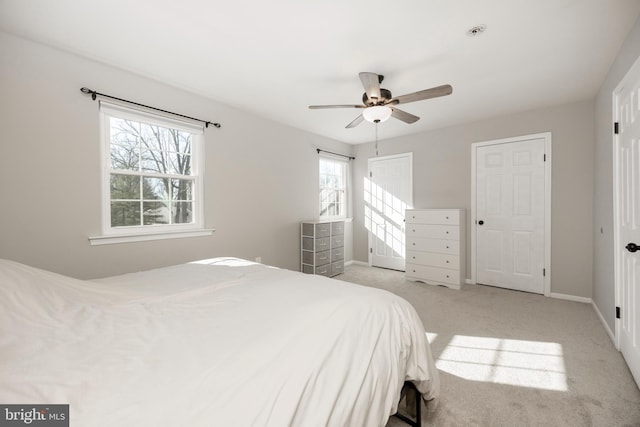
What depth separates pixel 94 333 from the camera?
3.53 ft

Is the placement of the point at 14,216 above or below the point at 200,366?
above

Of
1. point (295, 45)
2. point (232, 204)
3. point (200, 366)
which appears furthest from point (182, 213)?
point (200, 366)

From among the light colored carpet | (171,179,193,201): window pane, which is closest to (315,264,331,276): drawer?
the light colored carpet

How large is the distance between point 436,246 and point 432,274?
0.43m

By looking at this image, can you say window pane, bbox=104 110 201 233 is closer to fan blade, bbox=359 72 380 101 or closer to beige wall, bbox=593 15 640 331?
fan blade, bbox=359 72 380 101

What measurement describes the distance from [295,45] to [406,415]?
104 inches

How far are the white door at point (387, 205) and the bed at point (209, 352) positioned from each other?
11.3 feet

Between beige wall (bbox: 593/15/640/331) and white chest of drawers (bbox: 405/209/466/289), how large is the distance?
1370mm

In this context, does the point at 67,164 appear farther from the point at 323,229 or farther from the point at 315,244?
the point at 323,229

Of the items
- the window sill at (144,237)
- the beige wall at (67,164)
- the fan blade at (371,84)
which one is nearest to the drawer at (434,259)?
the fan blade at (371,84)

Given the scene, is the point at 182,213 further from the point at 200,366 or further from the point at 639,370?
the point at 639,370

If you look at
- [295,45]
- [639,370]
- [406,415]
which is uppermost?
[295,45]

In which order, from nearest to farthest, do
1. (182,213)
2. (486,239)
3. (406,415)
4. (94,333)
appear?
(94,333) < (406,415) < (182,213) < (486,239)

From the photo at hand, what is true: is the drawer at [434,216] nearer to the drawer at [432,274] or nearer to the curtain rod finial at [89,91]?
the drawer at [432,274]
